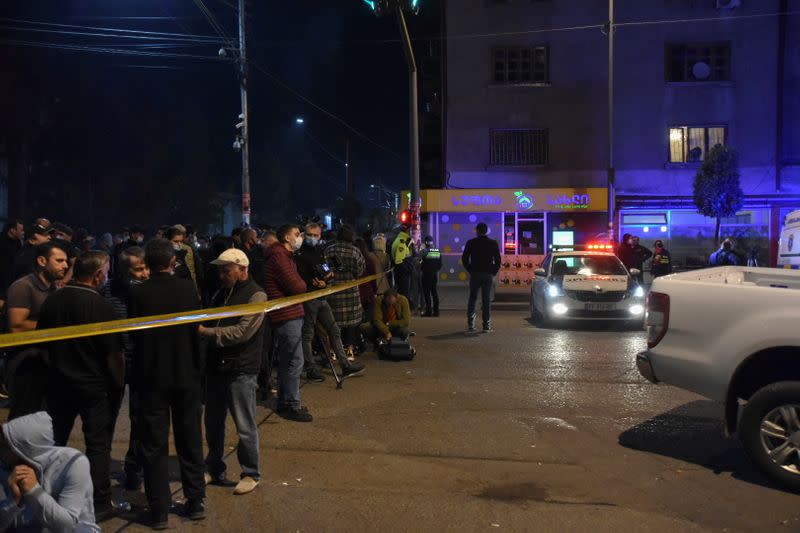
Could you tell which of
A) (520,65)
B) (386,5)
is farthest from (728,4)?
(386,5)

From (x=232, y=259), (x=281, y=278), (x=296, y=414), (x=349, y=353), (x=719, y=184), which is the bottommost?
(x=296, y=414)

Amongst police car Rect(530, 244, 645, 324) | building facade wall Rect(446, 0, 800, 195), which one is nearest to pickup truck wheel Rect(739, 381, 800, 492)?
police car Rect(530, 244, 645, 324)

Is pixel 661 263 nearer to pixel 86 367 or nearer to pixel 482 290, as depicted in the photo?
pixel 482 290

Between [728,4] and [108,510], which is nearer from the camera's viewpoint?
[108,510]

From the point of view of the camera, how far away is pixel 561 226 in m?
27.1

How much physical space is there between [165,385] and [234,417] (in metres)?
0.84

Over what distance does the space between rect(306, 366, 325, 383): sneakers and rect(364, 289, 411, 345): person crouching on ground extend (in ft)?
5.12

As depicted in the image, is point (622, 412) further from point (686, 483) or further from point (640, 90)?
point (640, 90)

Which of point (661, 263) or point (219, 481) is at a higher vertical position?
point (661, 263)

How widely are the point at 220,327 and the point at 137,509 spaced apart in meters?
1.35

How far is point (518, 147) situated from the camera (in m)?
27.4

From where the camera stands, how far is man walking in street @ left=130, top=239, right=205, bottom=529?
15.3 feet

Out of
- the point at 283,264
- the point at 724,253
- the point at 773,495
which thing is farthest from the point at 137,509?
the point at 724,253

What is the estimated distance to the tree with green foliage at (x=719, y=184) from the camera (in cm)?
2483
